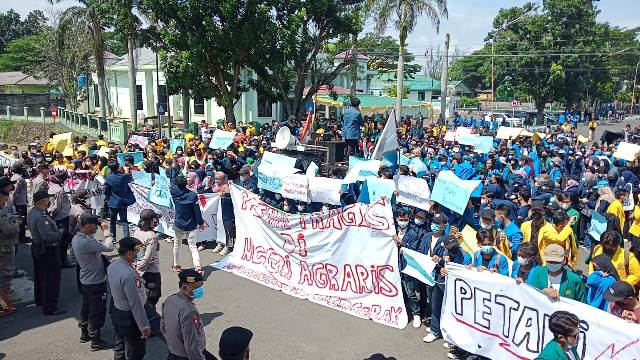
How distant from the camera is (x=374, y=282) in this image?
7453 millimetres

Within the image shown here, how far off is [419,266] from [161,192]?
250 inches

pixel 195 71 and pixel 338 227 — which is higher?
pixel 195 71

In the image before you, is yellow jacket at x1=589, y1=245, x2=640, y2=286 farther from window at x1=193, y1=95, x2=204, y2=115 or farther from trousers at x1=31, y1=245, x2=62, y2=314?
window at x1=193, y1=95, x2=204, y2=115

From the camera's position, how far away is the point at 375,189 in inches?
344

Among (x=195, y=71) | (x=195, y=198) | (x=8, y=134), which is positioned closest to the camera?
(x=195, y=198)

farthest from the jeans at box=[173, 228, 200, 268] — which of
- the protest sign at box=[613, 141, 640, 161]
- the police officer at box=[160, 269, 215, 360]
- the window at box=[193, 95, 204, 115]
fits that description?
the window at box=[193, 95, 204, 115]

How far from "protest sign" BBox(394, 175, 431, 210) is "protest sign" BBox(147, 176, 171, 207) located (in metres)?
4.87

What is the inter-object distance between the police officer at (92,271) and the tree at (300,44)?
1758cm

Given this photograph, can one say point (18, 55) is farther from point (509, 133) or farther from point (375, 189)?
point (375, 189)

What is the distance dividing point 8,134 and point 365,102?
29.8 meters

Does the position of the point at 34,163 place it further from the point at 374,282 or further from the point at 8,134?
the point at 8,134

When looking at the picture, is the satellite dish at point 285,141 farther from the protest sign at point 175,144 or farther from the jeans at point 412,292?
the jeans at point 412,292

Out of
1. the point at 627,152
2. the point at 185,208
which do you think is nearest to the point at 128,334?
the point at 185,208

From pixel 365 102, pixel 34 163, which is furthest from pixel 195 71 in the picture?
pixel 365 102
